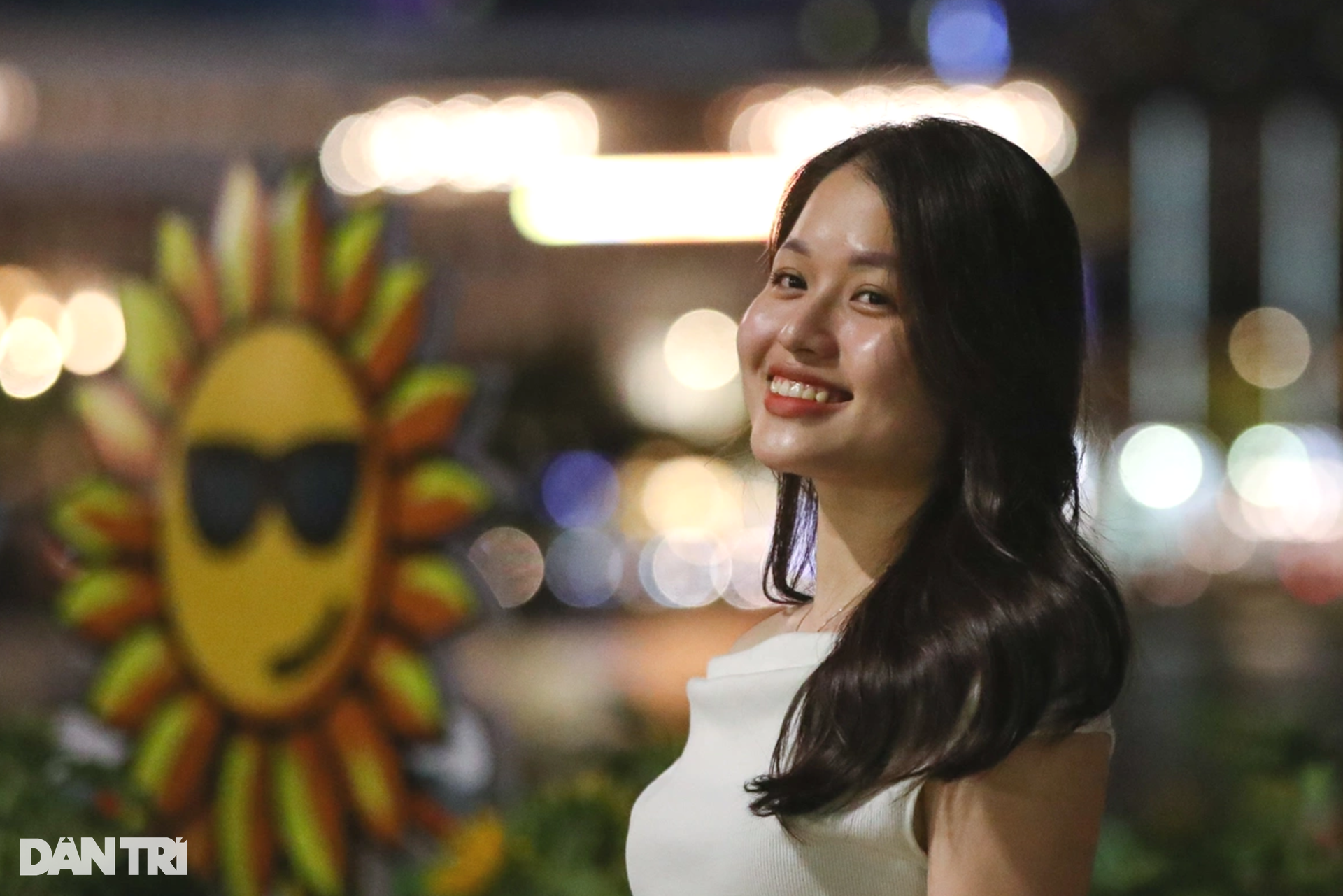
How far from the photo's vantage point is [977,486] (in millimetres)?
1631

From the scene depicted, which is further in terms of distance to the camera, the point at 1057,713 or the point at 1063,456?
the point at 1063,456

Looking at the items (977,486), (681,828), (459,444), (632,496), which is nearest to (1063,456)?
(977,486)

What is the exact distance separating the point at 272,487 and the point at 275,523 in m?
0.08

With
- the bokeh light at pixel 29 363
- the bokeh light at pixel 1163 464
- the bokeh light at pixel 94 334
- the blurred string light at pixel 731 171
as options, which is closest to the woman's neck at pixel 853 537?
the bokeh light at pixel 94 334

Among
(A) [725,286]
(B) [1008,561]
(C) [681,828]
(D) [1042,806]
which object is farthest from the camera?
(A) [725,286]

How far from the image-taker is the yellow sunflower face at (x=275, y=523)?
3230 mm

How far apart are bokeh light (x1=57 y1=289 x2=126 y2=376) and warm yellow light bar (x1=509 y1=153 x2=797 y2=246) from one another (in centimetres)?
225

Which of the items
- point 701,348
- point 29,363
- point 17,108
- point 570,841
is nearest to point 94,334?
point 29,363

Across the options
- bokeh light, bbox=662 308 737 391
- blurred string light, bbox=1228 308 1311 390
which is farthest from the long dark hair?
blurred string light, bbox=1228 308 1311 390

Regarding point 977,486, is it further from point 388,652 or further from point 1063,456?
point 388,652

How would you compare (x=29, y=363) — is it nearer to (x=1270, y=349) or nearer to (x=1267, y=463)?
(x=1267, y=463)

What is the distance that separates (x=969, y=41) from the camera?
28.5ft

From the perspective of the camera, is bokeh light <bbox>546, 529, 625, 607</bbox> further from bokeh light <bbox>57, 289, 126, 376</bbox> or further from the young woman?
the young woman

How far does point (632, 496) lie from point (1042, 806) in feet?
40.2
